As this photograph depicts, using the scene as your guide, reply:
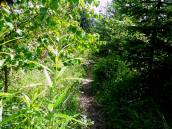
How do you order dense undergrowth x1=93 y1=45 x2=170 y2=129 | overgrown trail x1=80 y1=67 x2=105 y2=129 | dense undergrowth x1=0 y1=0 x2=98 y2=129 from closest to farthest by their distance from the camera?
dense undergrowth x1=0 y1=0 x2=98 y2=129 < dense undergrowth x1=93 y1=45 x2=170 y2=129 < overgrown trail x1=80 y1=67 x2=105 y2=129

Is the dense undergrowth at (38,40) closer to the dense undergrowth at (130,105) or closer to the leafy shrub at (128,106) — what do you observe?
the dense undergrowth at (130,105)

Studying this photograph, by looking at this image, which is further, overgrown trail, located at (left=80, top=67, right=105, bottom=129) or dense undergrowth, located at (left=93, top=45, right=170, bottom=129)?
overgrown trail, located at (left=80, top=67, right=105, bottom=129)

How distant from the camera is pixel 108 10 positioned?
19.8 meters

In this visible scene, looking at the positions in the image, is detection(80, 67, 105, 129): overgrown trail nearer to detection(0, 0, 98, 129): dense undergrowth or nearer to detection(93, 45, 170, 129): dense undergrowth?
detection(93, 45, 170, 129): dense undergrowth

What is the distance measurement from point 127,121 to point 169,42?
248 centimetres

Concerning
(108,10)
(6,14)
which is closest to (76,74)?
(108,10)

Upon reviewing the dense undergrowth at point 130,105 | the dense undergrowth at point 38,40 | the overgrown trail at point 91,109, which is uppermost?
the dense undergrowth at point 38,40

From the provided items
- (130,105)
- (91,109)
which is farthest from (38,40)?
(91,109)

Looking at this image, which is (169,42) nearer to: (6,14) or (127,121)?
(127,121)

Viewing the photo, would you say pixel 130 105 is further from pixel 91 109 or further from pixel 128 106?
pixel 91 109

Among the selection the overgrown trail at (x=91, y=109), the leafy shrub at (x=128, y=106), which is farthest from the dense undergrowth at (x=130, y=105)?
the overgrown trail at (x=91, y=109)

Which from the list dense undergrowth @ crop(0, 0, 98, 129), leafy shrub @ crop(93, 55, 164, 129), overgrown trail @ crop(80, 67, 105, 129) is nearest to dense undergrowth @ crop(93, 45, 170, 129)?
leafy shrub @ crop(93, 55, 164, 129)

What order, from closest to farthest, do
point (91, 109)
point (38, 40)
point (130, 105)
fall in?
point (38, 40)
point (130, 105)
point (91, 109)

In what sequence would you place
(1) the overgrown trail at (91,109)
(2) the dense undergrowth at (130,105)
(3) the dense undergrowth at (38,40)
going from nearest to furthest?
(3) the dense undergrowth at (38,40) < (2) the dense undergrowth at (130,105) < (1) the overgrown trail at (91,109)
